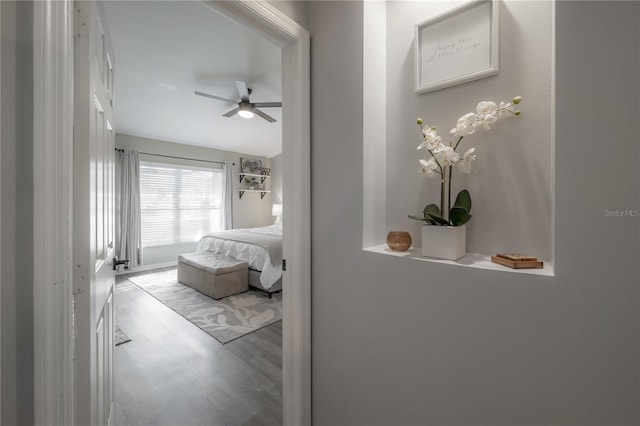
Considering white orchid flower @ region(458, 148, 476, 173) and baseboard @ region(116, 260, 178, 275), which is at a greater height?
white orchid flower @ region(458, 148, 476, 173)

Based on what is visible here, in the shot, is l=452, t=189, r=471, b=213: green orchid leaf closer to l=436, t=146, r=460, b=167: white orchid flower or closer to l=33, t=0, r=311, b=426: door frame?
l=436, t=146, r=460, b=167: white orchid flower

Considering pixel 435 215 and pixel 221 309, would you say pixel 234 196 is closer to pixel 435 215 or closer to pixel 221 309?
pixel 221 309

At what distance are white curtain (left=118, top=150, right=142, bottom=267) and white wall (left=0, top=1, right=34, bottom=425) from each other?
476cm

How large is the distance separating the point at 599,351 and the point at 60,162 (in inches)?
57.5

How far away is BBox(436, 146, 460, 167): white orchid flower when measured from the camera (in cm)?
98

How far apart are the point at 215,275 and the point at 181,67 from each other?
8.30 ft

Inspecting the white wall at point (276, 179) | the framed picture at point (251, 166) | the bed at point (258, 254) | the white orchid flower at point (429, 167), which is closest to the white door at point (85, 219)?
the white orchid flower at point (429, 167)

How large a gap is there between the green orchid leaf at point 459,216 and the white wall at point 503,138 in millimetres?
123

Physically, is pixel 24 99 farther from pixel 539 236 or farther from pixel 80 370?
pixel 539 236

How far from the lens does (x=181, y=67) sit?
121 inches

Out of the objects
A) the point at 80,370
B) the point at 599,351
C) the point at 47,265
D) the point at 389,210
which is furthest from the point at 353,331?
the point at 47,265

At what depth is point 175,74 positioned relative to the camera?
322cm

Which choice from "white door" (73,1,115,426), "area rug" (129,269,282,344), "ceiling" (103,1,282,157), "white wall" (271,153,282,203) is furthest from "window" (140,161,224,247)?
"white door" (73,1,115,426)

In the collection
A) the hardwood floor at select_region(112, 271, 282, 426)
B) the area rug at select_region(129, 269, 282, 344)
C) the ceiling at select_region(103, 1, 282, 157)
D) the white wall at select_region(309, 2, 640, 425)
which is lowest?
the hardwood floor at select_region(112, 271, 282, 426)
